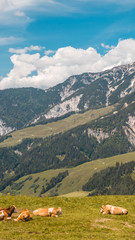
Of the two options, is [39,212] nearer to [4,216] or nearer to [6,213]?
[6,213]

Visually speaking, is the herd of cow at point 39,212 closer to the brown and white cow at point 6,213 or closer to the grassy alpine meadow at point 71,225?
the brown and white cow at point 6,213

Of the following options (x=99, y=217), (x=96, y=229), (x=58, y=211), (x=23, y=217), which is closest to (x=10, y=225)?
(x=23, y=217)

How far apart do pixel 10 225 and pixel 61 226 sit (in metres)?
4.66

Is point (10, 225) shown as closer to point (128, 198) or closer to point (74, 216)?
point (74, 216)

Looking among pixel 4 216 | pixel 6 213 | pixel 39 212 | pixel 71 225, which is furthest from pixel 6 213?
pixel 71 225

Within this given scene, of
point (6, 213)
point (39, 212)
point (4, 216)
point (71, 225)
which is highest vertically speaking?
point (6, 213)

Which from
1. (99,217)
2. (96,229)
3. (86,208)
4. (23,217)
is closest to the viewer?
(96,229)

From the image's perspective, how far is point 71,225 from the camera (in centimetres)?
2202

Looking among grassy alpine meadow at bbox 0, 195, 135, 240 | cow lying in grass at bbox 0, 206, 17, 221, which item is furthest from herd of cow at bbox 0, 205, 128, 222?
grassy alpine meadow at bbox 0, 195, 135, 240

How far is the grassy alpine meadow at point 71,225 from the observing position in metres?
19.2

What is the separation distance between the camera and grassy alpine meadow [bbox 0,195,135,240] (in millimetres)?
19172

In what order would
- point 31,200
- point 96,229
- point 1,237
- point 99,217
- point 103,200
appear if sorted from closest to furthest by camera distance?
point 1,237
point 96,229
point 99,217
point 31,200
point 103,200

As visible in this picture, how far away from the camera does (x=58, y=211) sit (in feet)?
84.5

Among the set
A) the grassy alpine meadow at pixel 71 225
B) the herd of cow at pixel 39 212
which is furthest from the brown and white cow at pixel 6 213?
the grassy alpine meadow at pixel 71 225
